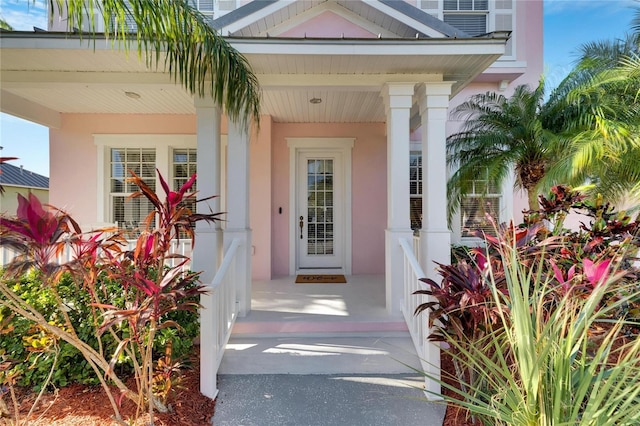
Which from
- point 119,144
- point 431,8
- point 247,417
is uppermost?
point 431,8

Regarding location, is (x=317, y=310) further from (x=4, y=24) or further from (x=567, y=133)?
(x=4, y=24)

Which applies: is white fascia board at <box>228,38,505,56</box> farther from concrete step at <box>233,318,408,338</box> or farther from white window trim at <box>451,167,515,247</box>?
white window trim at <box>451,167,515,247</box>

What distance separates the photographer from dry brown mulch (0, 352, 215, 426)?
7.84ft

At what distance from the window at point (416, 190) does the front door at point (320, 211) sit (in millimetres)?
1329

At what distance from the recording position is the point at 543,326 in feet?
5.51

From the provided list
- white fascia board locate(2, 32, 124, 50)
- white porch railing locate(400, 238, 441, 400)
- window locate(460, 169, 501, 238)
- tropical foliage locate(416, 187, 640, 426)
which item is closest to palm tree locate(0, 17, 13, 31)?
white fascia board locate(2, 32, 124, 50)

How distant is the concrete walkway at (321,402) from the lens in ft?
8.12

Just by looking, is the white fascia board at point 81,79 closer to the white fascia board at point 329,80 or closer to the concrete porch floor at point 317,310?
the white fascia board at point 329,80

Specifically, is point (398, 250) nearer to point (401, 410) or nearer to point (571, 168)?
point (401, 410)

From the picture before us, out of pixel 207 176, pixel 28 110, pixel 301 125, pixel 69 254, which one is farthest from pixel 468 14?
pixel 28 110

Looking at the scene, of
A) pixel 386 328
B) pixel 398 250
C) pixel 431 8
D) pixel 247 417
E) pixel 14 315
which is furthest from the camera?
pixel 431 8

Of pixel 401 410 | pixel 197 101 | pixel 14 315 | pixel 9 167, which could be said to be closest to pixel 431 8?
pixel 197 101

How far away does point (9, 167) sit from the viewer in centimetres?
1688

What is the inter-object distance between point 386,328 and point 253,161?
369cm
